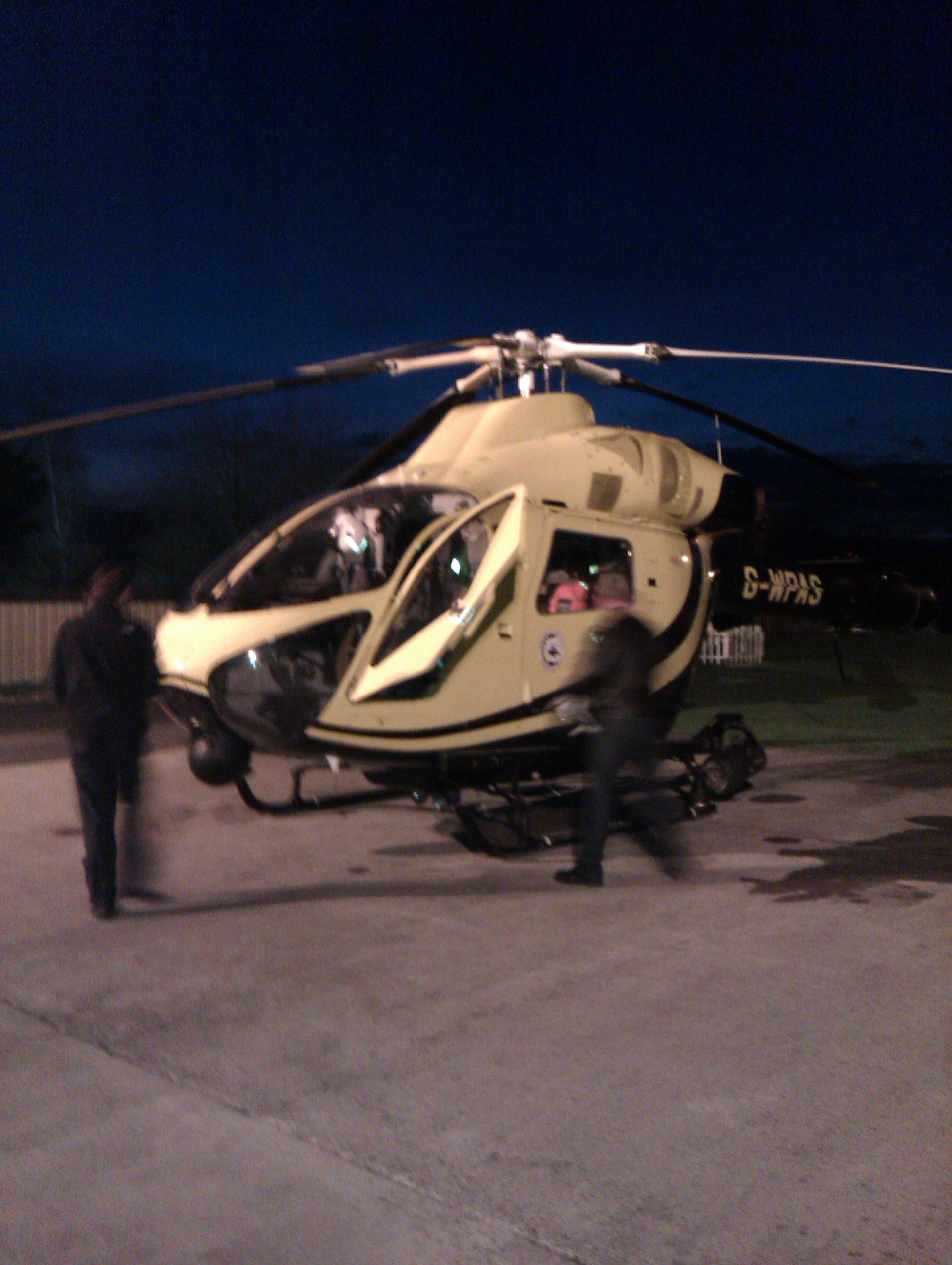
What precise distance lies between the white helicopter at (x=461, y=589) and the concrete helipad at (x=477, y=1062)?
84 cm

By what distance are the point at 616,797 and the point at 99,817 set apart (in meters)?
3.19

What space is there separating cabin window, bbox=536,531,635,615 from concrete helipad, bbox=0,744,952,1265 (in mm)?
1723

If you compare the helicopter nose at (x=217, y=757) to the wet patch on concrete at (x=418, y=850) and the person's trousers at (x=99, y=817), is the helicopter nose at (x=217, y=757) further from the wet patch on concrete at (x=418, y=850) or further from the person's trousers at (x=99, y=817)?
the person's trousers at (x=99, y=817)

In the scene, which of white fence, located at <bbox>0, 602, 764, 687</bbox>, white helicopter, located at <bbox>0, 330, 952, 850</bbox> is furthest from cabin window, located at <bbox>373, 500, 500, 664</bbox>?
white fence, located at <bbox>0, 602, 764, 687</bbox>

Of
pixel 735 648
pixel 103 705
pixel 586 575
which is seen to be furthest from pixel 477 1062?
pixel 735 648

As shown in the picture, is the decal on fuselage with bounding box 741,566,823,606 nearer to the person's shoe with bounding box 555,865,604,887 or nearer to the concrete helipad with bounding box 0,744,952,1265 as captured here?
the concrete helipad with bounding box 0,744,952,1265

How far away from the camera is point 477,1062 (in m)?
4.35

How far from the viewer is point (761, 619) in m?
10.4

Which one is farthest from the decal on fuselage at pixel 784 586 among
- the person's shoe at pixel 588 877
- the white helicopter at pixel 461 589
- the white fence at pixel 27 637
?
the white fence at pixel 27 637

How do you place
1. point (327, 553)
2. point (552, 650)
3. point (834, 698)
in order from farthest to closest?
point (834, 698) → point (552, 650) → point (327, 553)

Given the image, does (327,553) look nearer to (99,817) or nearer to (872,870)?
(99,817)

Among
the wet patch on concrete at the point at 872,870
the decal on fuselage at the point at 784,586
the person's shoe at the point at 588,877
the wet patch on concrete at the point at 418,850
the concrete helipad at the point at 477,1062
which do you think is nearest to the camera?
the concrete helipad at the point at 477,1062

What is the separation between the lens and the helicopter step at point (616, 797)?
24.9 ft

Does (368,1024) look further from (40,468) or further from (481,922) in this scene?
(40,468)
